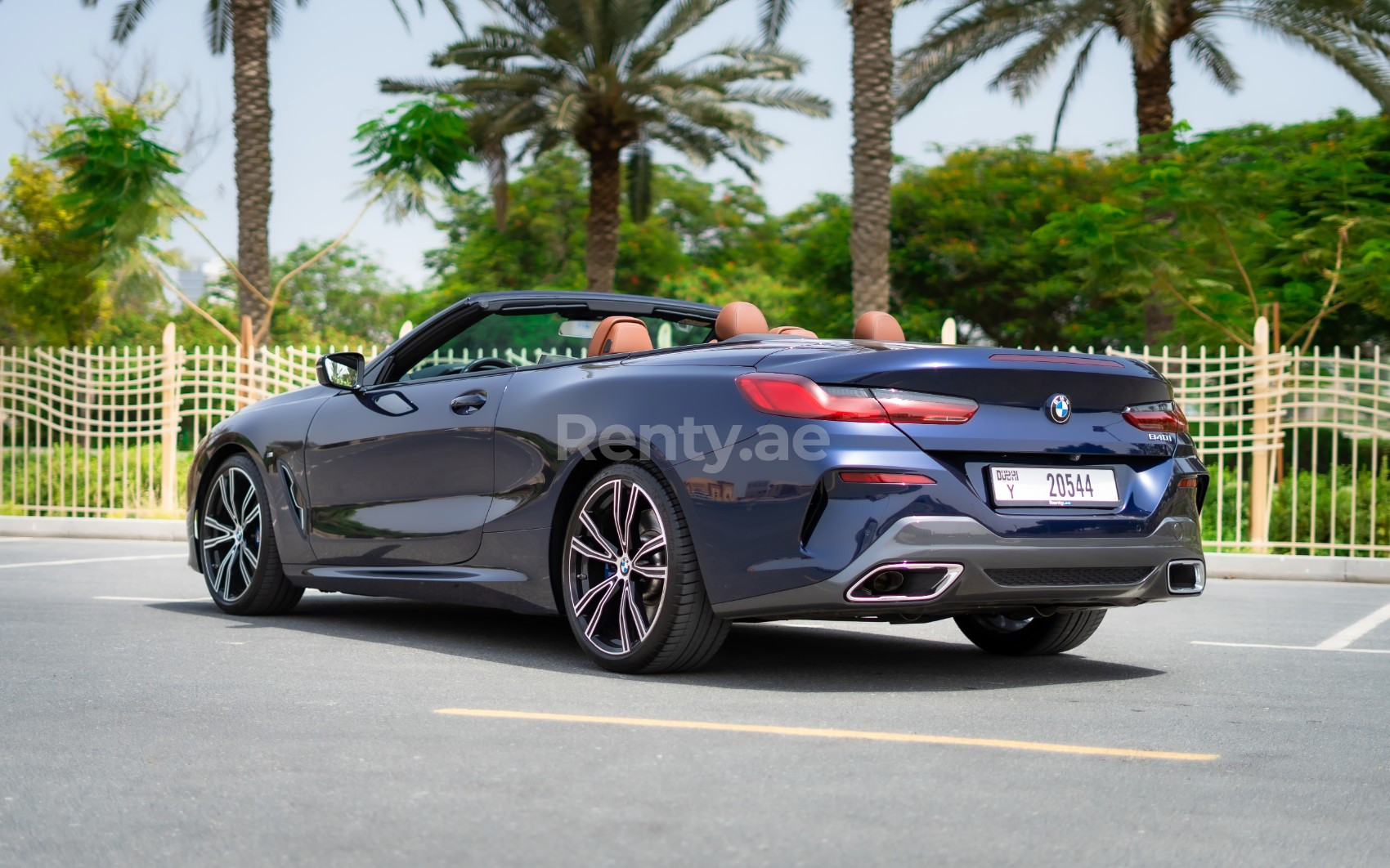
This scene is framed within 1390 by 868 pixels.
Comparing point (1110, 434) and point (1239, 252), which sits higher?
→ point (1239, 252)

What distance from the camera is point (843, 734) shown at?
464 cm

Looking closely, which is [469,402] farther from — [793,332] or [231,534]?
[231,534]

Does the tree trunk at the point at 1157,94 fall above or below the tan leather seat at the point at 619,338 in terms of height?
above

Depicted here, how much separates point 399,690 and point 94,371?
40.2ft

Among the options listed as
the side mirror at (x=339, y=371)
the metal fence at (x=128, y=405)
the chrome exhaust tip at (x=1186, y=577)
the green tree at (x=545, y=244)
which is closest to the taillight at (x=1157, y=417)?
the chrome exhaust tip at (x=1186, y=577)

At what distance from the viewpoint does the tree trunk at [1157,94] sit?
24000 mm

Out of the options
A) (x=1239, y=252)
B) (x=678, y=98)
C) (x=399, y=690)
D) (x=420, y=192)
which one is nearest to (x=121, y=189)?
(x=420, y=192)

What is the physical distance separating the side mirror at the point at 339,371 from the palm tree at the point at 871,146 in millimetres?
11054

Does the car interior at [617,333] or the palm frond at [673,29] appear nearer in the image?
the car interior at [617,333]

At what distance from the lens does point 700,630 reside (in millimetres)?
5453

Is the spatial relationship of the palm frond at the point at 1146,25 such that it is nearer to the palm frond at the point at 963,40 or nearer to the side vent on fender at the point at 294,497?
the palm frond at the point at 963,40

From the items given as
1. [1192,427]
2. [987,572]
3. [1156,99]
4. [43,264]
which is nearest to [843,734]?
[987,572]

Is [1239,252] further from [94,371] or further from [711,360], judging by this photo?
[711,360]

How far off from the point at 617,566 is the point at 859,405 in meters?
1.12
